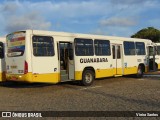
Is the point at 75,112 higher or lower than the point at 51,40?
lower

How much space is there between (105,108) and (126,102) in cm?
142

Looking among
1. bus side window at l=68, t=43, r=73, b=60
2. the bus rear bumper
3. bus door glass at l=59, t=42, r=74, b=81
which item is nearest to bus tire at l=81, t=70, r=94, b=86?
bus door glass at l=59, t=42, r=74, b=81

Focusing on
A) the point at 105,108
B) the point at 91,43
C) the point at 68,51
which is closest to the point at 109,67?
the point at 91,43

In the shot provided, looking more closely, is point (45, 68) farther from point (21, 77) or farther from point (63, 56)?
point (63, 56)

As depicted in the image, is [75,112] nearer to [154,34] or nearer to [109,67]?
[109,67]

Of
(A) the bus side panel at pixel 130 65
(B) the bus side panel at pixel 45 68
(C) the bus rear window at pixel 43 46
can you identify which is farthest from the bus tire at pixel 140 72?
(C) the bus rear window at pixel 43 46

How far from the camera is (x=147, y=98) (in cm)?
1282

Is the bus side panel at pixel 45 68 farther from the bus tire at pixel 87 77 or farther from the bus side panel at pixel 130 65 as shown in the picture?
the bus side panel at pixel 130 65

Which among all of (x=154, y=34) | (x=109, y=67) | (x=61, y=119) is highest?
(x=154, y=34)

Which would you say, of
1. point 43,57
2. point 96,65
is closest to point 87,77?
point 96,65

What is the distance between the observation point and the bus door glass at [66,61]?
1636 cm

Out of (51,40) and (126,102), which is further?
(51,40)

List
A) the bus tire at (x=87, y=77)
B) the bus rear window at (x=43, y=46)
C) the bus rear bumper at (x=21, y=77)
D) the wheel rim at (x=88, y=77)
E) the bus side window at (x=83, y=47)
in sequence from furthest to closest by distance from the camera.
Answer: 1. the wheel rim at (x=88, y=77)
2. the bus tire at (x=87, y=77)
3. the bus side window at (x=83, y=47)
4. the bus rear window at (x=43, y=46)
5. the bus rear bumper at (x=21, y=77)

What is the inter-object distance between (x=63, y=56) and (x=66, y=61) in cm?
33
